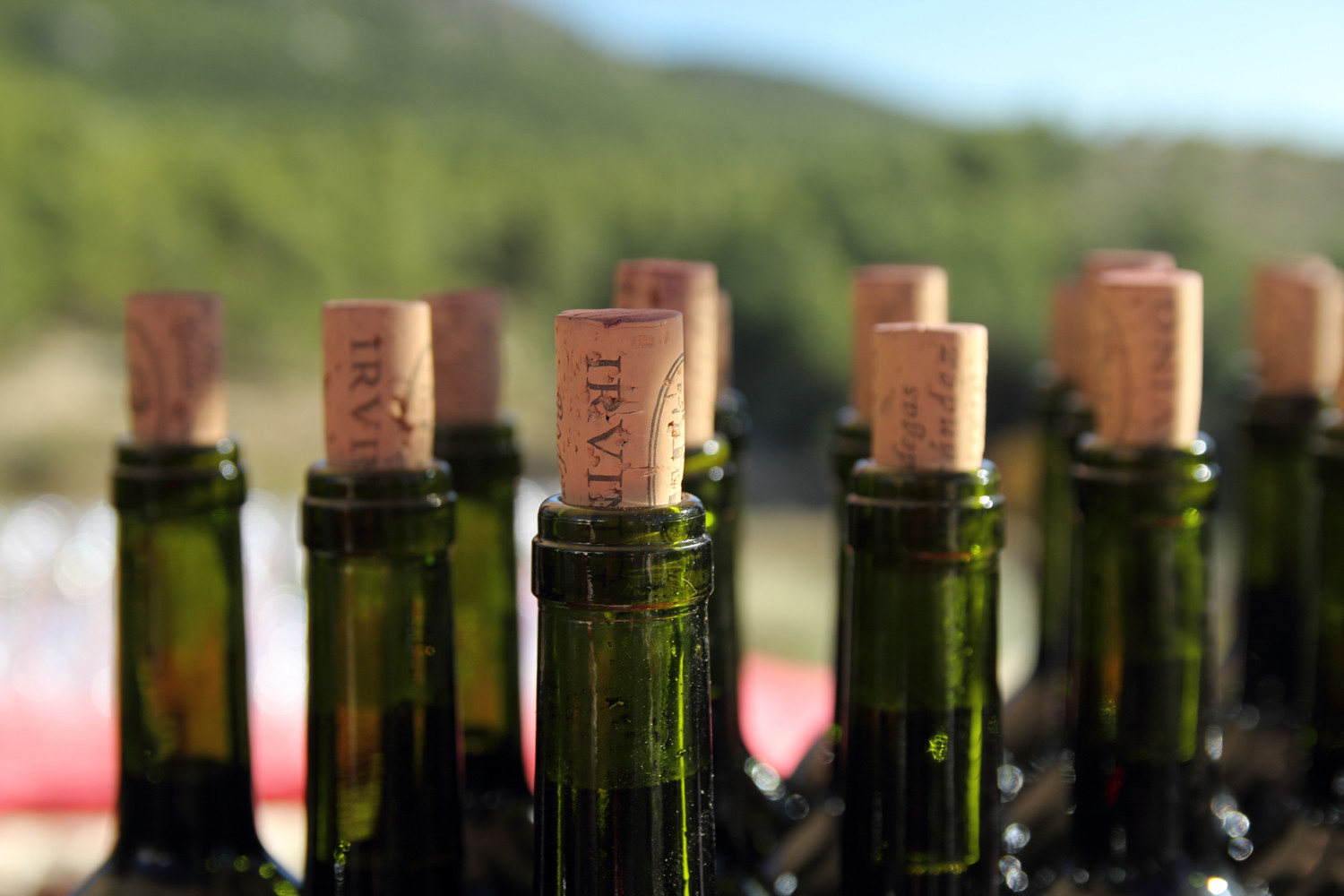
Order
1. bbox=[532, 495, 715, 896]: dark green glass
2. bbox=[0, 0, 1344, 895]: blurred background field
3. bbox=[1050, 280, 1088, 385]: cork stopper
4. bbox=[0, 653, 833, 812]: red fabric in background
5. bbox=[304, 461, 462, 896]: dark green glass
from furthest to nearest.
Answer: bbox=[0, 0, 1344, 895]: blurred background field → bbox=[0, 653, 833, 812]: red fabric in background → bbox=[1050, 280, 1088, 385]: cork stopper → bbox=[304, 461, 462, 896]: dark green glass → bbox=[532, 495, 715, 896]: dark green glass

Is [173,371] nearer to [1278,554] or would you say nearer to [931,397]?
[931,397]

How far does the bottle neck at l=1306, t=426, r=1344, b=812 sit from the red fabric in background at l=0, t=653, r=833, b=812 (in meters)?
0.34

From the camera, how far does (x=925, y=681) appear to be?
53cm

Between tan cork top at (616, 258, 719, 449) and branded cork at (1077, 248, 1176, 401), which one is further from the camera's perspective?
branded cork at (1077, 248, 1176, 401)

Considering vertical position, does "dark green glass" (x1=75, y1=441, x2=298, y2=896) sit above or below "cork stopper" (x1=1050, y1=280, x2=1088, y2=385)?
below

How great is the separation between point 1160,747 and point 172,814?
0.49m

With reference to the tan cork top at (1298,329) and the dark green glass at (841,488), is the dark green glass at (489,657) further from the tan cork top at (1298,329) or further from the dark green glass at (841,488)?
the tan cork top at (1298,329)

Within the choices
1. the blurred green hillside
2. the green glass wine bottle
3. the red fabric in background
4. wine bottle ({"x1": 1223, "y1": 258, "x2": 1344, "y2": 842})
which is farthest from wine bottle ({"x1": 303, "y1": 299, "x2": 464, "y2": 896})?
the blurred green hillside

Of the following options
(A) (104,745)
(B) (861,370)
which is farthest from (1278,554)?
(A) (104,745)

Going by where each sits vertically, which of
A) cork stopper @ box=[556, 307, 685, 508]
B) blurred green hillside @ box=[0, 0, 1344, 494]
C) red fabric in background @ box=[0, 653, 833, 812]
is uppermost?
blurred green hillside @ box=[0, 0, 1344, 494]

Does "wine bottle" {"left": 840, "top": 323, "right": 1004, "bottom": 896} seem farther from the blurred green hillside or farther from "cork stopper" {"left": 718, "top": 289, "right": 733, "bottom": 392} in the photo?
the blurred green hillside

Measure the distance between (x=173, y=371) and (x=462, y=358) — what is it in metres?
0.14

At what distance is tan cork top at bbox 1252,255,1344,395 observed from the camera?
789 millimetres

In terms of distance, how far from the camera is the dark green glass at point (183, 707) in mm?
634
